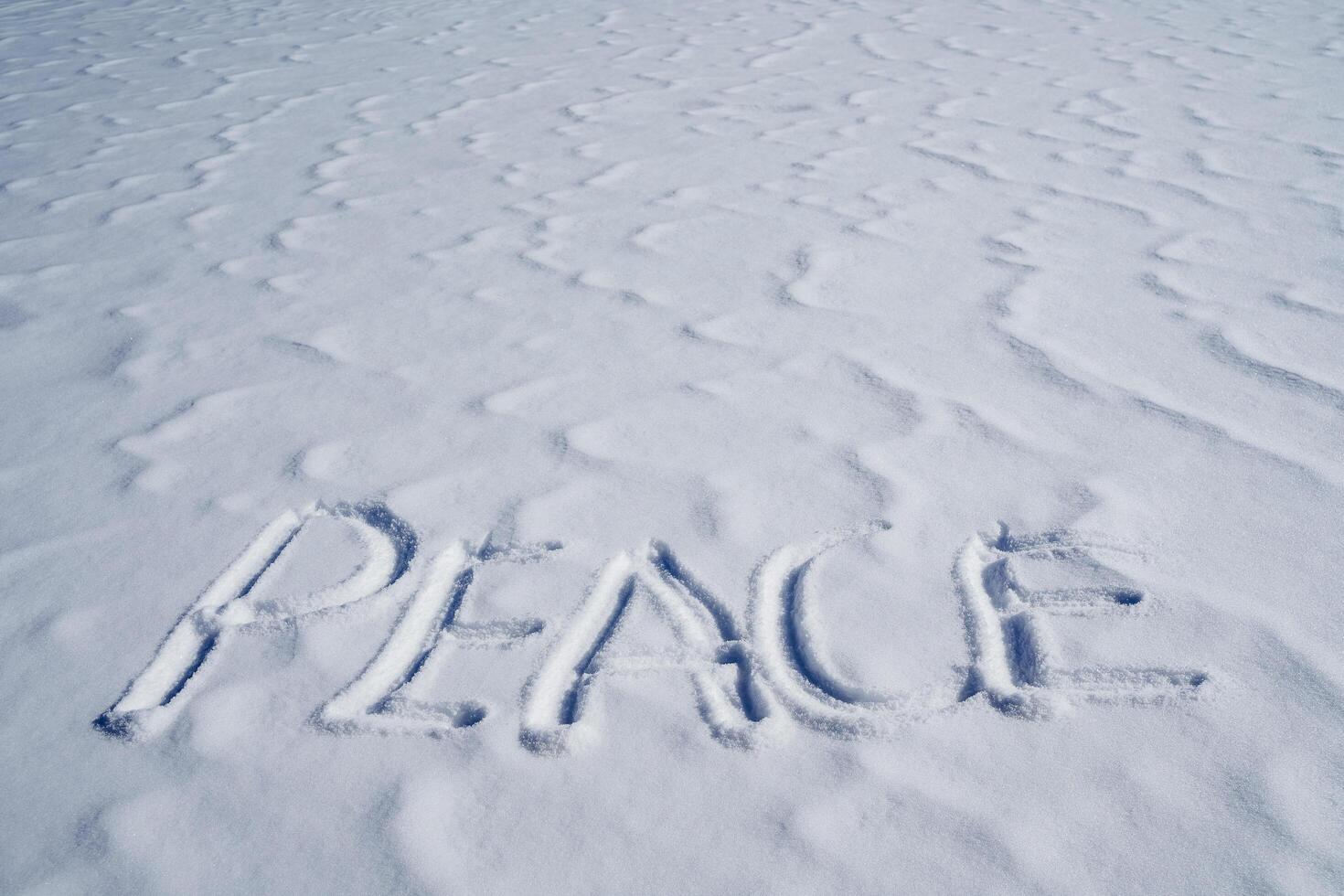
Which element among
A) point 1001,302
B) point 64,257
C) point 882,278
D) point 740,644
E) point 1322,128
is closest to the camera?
point 740,644

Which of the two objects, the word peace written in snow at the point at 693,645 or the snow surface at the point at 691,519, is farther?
the word peace written in snow at the point at 693,645

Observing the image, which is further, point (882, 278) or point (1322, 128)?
point (1322, 128)

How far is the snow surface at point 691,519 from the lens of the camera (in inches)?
47.6

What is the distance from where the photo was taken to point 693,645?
146 centimetres

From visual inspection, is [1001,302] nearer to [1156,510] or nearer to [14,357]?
[1156,510]

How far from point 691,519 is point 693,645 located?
1.04 ft

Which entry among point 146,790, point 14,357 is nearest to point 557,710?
point 146,790

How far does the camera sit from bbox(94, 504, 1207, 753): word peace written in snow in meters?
1.33

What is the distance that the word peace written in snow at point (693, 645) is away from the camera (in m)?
1.33

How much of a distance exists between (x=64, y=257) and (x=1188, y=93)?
13.2 ft

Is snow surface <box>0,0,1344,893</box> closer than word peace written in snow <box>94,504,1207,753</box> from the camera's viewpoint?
Yes

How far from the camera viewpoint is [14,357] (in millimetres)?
2494

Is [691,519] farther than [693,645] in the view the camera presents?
Yes

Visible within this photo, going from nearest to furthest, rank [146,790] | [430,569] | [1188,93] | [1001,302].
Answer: [146,790]
[430,569]
[1001,302]
[1188,93]
